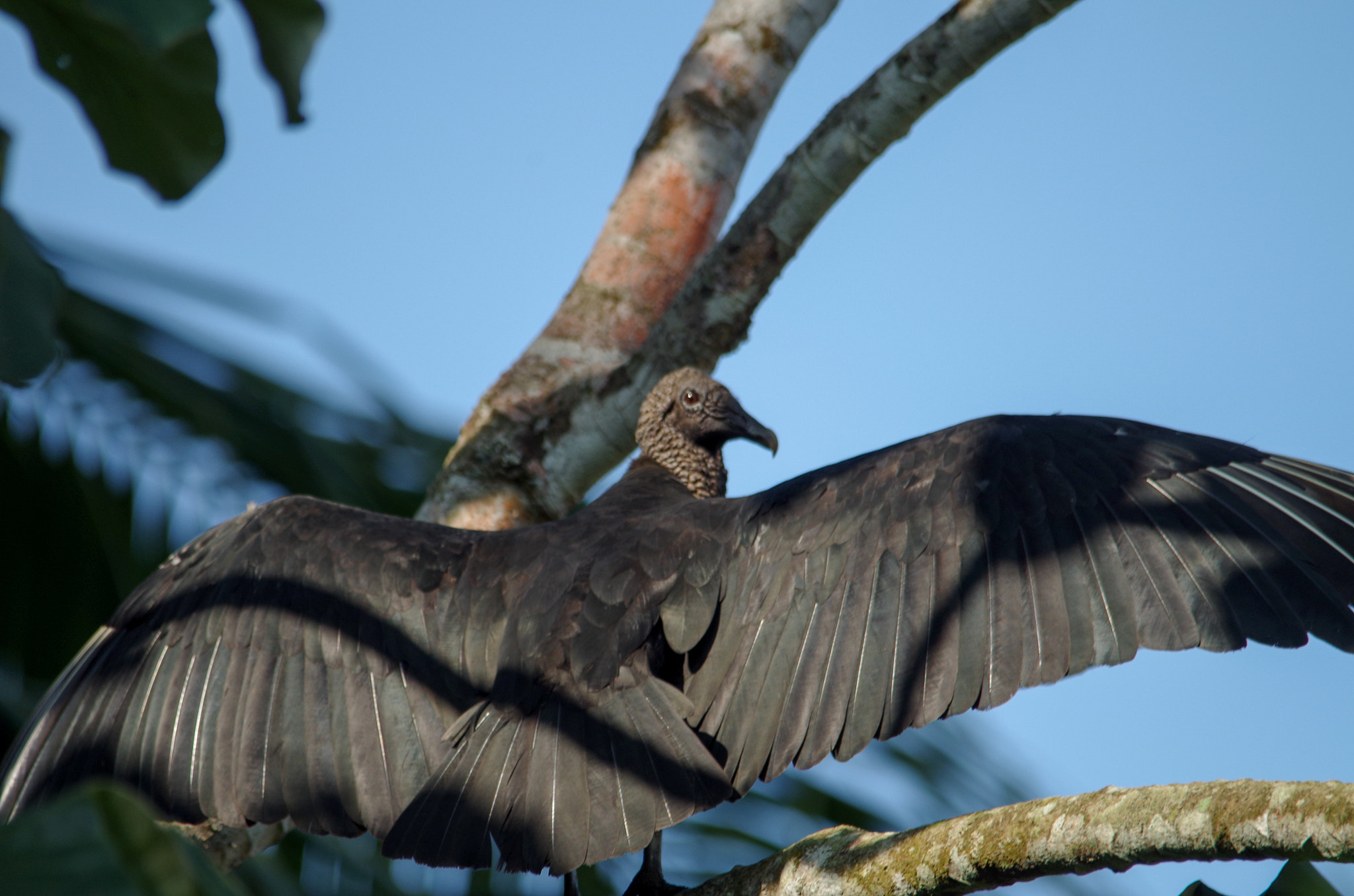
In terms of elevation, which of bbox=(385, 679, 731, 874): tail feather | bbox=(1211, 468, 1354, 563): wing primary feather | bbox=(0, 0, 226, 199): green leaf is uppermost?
bbox=(1211, 468, 1354, 563): wing primary feather

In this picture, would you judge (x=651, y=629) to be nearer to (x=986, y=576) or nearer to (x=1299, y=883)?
(x=986, y=576)

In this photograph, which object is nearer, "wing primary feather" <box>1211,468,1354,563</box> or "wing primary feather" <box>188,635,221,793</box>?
"wing primary feather" <box>1211,468,1354,563</box>

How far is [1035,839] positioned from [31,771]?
2094 millimetres

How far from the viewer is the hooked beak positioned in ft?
11.3

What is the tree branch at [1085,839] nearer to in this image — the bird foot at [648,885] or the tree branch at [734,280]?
the bird foot at [648,885]

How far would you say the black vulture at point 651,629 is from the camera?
2.00 m

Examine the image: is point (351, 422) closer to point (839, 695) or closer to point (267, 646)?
point (267, 646)

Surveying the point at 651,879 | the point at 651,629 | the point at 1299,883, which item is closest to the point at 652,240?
the point at 651,629

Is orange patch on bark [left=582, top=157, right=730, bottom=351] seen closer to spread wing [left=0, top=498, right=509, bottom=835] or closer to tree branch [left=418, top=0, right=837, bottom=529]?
tree branch [left=418, top=0, right=837, bottom=529]

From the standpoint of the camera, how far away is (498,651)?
239cm

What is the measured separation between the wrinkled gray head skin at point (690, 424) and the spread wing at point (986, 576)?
102 centimetres

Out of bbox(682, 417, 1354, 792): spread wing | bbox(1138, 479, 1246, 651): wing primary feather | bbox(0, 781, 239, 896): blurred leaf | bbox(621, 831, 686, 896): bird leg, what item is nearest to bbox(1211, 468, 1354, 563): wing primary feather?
bbox(682, 417, 1354, 792): spread wing

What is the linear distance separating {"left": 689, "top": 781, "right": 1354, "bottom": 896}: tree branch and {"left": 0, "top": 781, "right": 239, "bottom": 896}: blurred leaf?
3.71 feet

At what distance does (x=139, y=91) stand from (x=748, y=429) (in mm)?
2125
